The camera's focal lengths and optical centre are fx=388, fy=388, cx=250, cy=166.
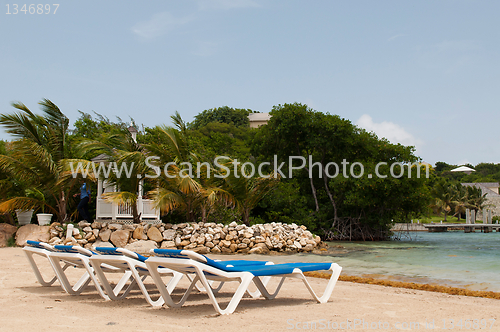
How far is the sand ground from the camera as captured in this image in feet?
11.7

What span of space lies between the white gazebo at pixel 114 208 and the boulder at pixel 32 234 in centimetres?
194

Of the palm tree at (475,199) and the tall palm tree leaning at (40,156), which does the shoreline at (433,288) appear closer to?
the tall palm tree leaning at (40,156)

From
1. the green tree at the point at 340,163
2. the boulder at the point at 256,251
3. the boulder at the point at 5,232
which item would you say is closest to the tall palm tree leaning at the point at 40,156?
the boulder at the point at 5,232

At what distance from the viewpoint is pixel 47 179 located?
14.0 meters

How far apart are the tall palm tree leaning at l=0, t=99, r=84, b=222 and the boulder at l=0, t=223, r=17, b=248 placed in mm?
679

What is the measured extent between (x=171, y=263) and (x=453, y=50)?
563 inches

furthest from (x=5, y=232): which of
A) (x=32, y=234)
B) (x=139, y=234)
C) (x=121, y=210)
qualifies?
(x=139, y=234)

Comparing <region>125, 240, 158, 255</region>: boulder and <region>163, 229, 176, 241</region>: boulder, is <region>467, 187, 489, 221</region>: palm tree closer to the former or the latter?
<region>163, 229, 176, 241</region>: boulder

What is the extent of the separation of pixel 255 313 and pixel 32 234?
39.4 ft

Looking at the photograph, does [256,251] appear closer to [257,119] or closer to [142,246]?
[142,246]

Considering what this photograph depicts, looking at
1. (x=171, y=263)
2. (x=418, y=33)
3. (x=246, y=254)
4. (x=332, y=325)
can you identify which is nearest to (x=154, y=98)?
(x=246, y=254)

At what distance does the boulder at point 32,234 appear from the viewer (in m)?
13.2

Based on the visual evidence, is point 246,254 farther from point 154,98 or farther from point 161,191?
point 154,98

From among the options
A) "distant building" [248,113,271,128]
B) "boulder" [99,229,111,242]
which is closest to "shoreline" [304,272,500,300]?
"boulder" [99,229,111,242]
